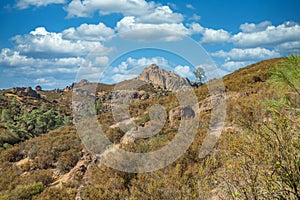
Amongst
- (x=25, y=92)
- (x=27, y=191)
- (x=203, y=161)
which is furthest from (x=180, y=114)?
(x=25, y=92)

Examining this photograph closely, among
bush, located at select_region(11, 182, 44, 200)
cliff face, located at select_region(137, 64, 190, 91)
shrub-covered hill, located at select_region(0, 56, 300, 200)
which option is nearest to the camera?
shrub-covered hill, located at select_region(0, 56, 300, 200)

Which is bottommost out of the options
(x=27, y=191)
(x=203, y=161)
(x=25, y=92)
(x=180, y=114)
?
(x=27, y=191)

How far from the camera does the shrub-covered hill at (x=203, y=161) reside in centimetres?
342

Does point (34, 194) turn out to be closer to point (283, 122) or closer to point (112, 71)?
point (112, 71)

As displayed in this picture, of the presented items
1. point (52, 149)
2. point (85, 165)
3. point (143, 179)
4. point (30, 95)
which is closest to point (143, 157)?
point (143, 179)

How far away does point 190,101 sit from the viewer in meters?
16.9

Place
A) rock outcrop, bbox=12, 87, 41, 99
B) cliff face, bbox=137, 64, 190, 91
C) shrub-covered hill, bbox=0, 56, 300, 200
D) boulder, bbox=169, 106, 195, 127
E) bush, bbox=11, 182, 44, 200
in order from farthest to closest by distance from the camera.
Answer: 1. rock outcrop, bbox=12, 87, 41, 99
2. boulder, bbox=169, 106, 195, 127
3. bush, bbox=11, 182, 44, 200
4. cliff face, bbox=137, 64, 190, 91
5. shrub-covered hill, bbox=0, 56, 300, 200

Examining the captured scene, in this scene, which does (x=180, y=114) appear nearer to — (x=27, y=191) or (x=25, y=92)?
(x=27, y=191)

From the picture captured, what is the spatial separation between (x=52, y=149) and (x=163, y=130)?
252 inches

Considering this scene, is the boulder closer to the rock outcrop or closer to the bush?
the bush

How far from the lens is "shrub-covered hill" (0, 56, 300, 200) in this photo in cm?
342

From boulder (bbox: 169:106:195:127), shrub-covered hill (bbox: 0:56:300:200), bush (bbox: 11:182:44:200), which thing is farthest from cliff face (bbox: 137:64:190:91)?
bush (bbox: 11:182:44:200)

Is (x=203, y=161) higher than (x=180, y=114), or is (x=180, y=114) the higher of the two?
(x=180, y=114)

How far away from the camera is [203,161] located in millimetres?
5660
